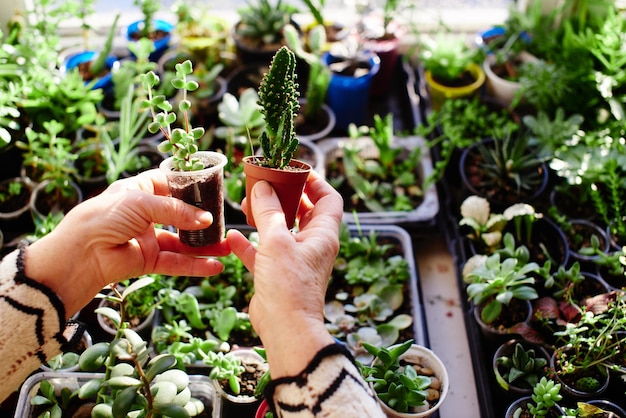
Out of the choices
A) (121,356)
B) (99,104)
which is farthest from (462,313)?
(99,104)

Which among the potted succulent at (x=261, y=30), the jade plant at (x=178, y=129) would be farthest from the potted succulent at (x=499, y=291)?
the potted succulent at (x=261, y=30)

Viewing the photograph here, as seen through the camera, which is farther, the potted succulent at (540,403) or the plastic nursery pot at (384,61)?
the plastic nursery pot at (384,61)

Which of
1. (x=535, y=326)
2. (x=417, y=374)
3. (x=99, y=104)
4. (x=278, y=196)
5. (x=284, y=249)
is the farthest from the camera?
(x=99, y=104)

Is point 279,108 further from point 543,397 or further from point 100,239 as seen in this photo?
point 543,397

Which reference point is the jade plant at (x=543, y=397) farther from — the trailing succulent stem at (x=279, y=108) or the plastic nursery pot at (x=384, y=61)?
the plastic nursery pot at (x=384, y=61)

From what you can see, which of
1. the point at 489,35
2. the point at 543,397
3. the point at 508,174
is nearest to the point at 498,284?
the point at 543,397

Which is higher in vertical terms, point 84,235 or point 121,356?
point 84,235

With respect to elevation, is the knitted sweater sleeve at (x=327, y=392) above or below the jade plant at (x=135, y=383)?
above

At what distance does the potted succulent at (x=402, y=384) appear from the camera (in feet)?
4.08

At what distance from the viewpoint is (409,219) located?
1.87 meters

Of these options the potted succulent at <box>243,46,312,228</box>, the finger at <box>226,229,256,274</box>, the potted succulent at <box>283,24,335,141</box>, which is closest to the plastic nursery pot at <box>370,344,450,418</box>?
the finger at <box>226,229,256,274</box>

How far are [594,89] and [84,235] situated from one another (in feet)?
5.62

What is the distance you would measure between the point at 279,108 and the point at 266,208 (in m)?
0.19

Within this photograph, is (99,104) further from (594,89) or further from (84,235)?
(594,89)
